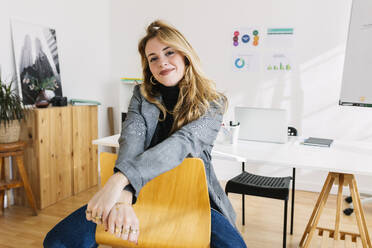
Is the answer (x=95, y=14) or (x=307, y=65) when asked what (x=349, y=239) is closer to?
(x=307, y=65)

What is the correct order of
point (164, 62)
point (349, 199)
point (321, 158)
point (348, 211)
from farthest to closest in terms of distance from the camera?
point (349, 199) → point (348, 211) → point (321, 158) → point (164, 62)

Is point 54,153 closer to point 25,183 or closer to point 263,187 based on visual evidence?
point 25,183

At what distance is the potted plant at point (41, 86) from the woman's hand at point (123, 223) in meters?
2.37

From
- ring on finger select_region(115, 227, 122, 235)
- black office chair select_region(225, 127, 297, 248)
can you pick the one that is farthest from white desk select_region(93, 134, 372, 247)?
ring on finger select_region(115, 227, 122, 235)

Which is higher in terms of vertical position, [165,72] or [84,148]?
[165,72]

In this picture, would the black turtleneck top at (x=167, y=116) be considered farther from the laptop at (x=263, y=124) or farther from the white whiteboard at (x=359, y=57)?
the white whiteboard at (x=359, y=57)

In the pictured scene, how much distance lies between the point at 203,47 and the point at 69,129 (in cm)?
177

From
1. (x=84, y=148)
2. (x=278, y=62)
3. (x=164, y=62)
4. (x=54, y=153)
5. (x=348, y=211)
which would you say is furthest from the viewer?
(x=278, y=62)

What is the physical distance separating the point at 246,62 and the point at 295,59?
1.72 feet

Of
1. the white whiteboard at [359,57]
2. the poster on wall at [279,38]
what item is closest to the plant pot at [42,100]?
the poster on wall at [279,38]

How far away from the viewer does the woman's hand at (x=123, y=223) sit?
3.12 feet

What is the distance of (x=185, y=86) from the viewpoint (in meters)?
1.51

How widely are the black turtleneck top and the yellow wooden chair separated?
0.33 m

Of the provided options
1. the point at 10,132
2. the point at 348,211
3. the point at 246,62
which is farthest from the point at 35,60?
the point at 348,211
